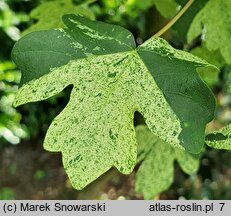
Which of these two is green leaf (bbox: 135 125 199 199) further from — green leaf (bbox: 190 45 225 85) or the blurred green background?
the blurred green background

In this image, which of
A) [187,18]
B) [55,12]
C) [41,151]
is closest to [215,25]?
[187,18]

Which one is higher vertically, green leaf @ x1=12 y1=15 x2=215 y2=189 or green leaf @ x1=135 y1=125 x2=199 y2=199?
green leaf @ x1=12 y1=15 x2=215 y2=189

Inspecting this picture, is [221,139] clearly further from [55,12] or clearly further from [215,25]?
[55,12]

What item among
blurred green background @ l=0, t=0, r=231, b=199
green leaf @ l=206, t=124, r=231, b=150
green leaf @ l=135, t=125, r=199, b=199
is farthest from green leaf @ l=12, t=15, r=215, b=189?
blurred green background @ l=0, t=0, r=231, b=199

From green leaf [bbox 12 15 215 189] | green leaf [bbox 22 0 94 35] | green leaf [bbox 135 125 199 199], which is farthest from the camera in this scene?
green leaf [bbox 135 125 199 199]

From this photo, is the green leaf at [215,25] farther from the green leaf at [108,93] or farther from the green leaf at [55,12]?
the green leaf at [108,93]

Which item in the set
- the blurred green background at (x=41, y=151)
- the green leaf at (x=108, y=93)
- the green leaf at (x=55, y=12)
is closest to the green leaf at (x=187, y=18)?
the green leaf at (x=55, y=12)

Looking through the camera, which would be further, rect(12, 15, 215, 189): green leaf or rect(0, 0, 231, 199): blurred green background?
rect(0, 0, 231, 199): blurred green background
